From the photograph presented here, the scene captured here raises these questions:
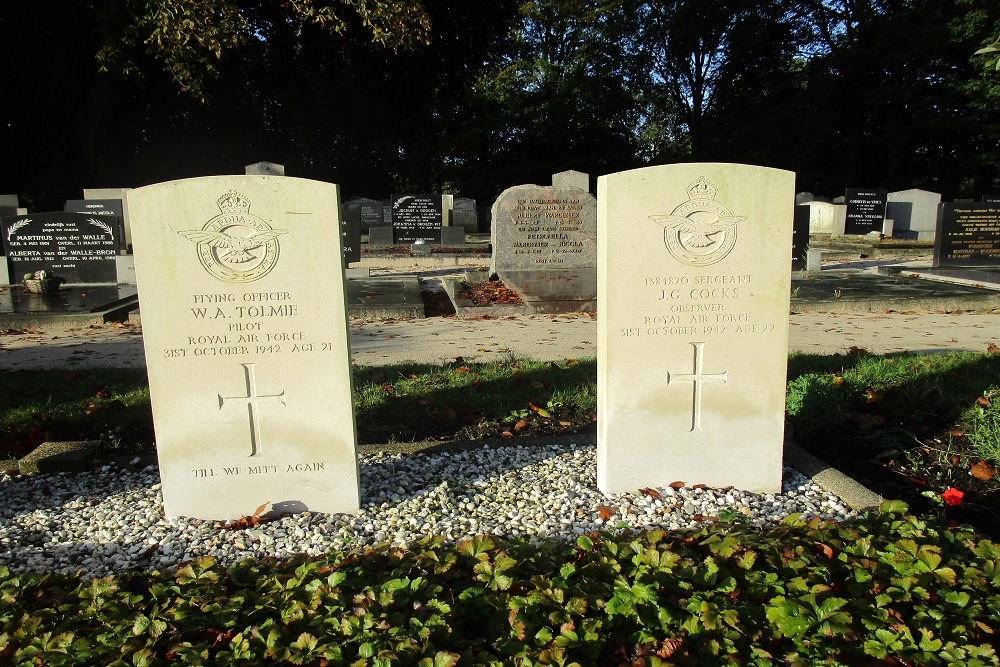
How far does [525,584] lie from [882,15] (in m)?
41.8

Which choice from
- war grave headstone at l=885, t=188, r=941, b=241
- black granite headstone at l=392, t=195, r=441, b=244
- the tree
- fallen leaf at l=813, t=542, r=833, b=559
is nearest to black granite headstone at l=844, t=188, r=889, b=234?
war grave headstone at l=885, t=188, r=941, b=241

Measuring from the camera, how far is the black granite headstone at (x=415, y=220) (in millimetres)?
20109

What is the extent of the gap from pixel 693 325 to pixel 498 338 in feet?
15.9

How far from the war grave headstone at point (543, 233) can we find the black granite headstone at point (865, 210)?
16043 millimetres

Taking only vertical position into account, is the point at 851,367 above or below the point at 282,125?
below

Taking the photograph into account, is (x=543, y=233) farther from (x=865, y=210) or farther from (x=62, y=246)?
(x=865, y=210)

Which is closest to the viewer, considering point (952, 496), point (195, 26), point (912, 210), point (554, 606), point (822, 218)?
point (554, 606)

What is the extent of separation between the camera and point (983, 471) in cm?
392

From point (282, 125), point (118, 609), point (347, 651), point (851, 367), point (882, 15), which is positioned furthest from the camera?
point (882, 15)

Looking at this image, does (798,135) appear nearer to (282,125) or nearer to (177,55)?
(282,125)

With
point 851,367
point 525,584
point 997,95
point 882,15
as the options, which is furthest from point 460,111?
point 525,584

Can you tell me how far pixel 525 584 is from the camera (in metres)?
2.69

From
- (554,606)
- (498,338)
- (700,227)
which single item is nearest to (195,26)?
(498,338)

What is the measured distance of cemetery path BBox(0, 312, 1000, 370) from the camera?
7324 millimetres
